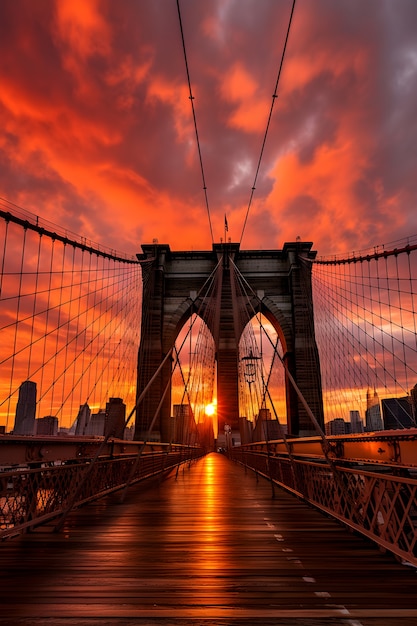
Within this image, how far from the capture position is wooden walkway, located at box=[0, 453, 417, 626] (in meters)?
3.11

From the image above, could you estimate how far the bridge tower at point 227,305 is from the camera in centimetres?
3391

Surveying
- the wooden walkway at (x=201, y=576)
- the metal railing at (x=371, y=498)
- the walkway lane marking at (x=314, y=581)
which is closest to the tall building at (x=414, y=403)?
the metal railing at (x=371, y=498)

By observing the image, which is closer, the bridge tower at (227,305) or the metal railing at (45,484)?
the metal railing at (45,484)

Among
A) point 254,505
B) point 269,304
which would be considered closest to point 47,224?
point 254,505

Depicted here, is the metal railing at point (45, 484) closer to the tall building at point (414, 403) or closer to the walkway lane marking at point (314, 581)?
the walkway lane marking at point (314, 581)

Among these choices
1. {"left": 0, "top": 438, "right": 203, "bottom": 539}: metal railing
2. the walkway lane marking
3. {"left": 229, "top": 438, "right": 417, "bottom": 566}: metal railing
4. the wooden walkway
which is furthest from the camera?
{"left": 0, "top": 438, "right": 203, "bottom": 539}: metal railing

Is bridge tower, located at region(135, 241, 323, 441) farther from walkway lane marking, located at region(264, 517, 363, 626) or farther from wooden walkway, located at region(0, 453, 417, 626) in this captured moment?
walkway lane marking, located at region(264, 517, 363, 626)

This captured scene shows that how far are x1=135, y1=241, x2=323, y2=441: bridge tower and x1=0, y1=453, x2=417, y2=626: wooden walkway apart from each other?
1039 inches

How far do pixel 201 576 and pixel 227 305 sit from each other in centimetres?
3710

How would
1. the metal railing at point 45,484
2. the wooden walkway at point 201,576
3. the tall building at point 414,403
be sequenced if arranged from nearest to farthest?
the wooden walkway at point 201,576 → the metal railing at point 45,484 → the tall building at point 414,403

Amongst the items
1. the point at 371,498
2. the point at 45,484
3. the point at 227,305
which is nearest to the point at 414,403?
the point at 371,498

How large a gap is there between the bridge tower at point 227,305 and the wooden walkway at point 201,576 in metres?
26.4

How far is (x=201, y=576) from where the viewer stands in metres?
4.09

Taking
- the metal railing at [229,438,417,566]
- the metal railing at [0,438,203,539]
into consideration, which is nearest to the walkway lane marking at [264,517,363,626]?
the metal railing at [229,438,417,566]
